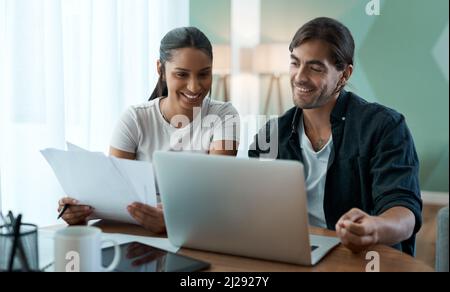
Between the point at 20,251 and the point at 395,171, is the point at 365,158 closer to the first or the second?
the point at 395,171

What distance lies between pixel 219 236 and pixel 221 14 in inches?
105

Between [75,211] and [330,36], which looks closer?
[75,211]

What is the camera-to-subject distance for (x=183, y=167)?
0.92 metres

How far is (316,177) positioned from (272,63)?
223 centimetres

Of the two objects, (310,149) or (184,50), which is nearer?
(310,149)

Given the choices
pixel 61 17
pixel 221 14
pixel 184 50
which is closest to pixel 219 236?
pixel 184 50

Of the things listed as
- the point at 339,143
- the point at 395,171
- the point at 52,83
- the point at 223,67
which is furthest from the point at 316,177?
the point at 223,67

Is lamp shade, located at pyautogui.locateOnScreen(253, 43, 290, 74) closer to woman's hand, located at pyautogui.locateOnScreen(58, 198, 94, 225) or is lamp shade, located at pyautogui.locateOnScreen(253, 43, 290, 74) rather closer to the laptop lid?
woman's hand, located at pyautogui.locateOnScreen(58, 198, 94, 225)

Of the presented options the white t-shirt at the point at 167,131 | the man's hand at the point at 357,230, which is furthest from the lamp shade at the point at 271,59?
the man's hand at the point at 357,230

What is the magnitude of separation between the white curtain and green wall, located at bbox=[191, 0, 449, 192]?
1460mm

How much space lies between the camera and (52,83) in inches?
79.6

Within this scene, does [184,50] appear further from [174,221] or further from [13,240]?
[13,240]

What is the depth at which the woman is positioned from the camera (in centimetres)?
164

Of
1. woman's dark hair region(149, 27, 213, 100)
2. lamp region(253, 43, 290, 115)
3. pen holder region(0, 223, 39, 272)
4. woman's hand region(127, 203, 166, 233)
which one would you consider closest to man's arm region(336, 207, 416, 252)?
woman's hand region(127, 203, 166, 233)
